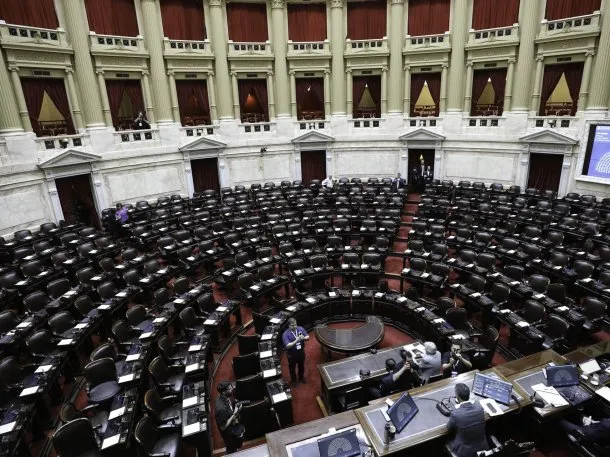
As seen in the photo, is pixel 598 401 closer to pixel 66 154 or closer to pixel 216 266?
pixel 216 266

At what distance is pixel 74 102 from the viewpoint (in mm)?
18641

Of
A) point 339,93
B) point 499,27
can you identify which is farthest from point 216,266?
point 499,27

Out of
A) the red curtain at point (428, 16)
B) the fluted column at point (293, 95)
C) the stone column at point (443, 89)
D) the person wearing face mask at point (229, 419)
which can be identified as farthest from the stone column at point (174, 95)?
the person wearing face mask at point (229, 419)

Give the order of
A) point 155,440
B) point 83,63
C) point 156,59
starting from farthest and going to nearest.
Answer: point 156,59, point 83,63, point 155,440

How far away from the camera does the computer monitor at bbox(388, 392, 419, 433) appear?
6.19 metres

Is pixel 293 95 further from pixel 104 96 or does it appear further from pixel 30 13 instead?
pixel 30 13

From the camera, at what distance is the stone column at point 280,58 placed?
22938mm

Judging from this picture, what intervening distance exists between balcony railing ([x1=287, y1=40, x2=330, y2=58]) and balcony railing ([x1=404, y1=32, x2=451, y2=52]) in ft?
15.7

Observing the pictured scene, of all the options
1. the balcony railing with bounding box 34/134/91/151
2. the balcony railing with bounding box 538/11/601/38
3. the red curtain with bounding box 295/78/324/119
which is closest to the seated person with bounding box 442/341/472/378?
the balcony railing with bounding box 538/11/601/38

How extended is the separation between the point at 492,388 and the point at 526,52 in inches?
756

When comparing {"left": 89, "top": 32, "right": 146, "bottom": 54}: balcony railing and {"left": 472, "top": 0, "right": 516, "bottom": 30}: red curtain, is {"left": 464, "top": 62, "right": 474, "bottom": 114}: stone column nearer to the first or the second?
{"left": 472, "top": 0, "right": 516, "bottom": 30}: red curtain

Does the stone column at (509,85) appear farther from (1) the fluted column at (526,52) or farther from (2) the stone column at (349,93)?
(2) the stone column at (349,93)

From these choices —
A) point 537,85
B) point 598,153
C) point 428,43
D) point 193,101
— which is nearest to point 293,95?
point 193,101

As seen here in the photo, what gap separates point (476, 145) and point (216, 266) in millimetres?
15888
